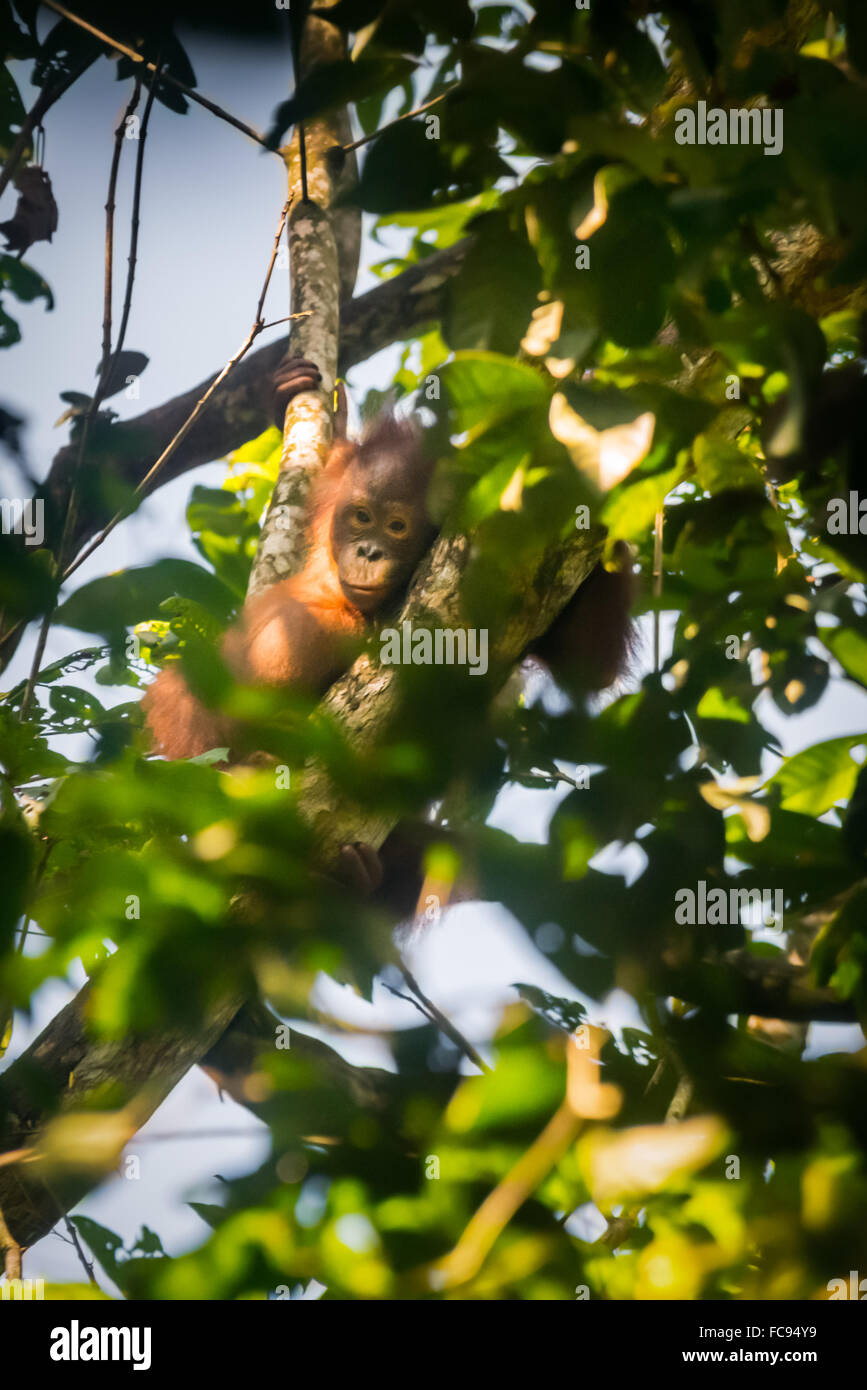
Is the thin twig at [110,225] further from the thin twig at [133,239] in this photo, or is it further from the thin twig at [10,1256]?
the thin twig at [10,1256]

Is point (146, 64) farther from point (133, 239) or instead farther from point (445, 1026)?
point (445, 1026)

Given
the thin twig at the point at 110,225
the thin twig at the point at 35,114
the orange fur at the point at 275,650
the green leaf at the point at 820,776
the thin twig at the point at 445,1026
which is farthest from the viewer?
the orange fur at the point at 275,650

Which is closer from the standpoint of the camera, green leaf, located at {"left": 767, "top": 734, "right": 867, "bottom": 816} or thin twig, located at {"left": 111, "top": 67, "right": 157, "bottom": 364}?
green leaf, located at {"left": 767, "top": 734, "right": 867, "bottom": 816}

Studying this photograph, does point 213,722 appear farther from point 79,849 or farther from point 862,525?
point 862,525

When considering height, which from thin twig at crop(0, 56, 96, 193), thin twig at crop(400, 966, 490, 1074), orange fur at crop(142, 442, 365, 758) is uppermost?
thin twig at crop(0, 56, 96, 193)

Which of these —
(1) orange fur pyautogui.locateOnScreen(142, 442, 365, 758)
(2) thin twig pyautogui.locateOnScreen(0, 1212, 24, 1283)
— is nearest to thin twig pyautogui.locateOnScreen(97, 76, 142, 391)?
(1) orange fur pyautogui.locateOnScreen(142, 442, 365, 758)

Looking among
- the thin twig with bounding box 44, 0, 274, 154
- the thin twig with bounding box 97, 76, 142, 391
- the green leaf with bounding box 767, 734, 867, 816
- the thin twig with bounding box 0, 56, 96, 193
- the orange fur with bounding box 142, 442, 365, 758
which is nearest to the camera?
the green leaf with bounding box 767, 734, 867, 816

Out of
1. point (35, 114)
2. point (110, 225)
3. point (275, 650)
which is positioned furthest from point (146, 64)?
point (275, 650)

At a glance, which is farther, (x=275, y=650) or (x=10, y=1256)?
(x=275, y=650)

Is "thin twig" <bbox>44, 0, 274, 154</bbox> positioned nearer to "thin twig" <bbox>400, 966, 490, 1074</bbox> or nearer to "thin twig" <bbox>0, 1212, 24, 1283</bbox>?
"thin twig" <bbox>400, 966, 490, 1074</bbox>

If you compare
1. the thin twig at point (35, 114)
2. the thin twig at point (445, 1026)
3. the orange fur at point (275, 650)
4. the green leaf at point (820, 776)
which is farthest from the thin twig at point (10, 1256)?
the thin twig at point (35, 114)

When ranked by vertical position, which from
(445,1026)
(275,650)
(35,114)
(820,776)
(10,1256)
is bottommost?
(10,1256)

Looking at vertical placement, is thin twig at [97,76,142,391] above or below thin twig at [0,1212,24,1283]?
above
